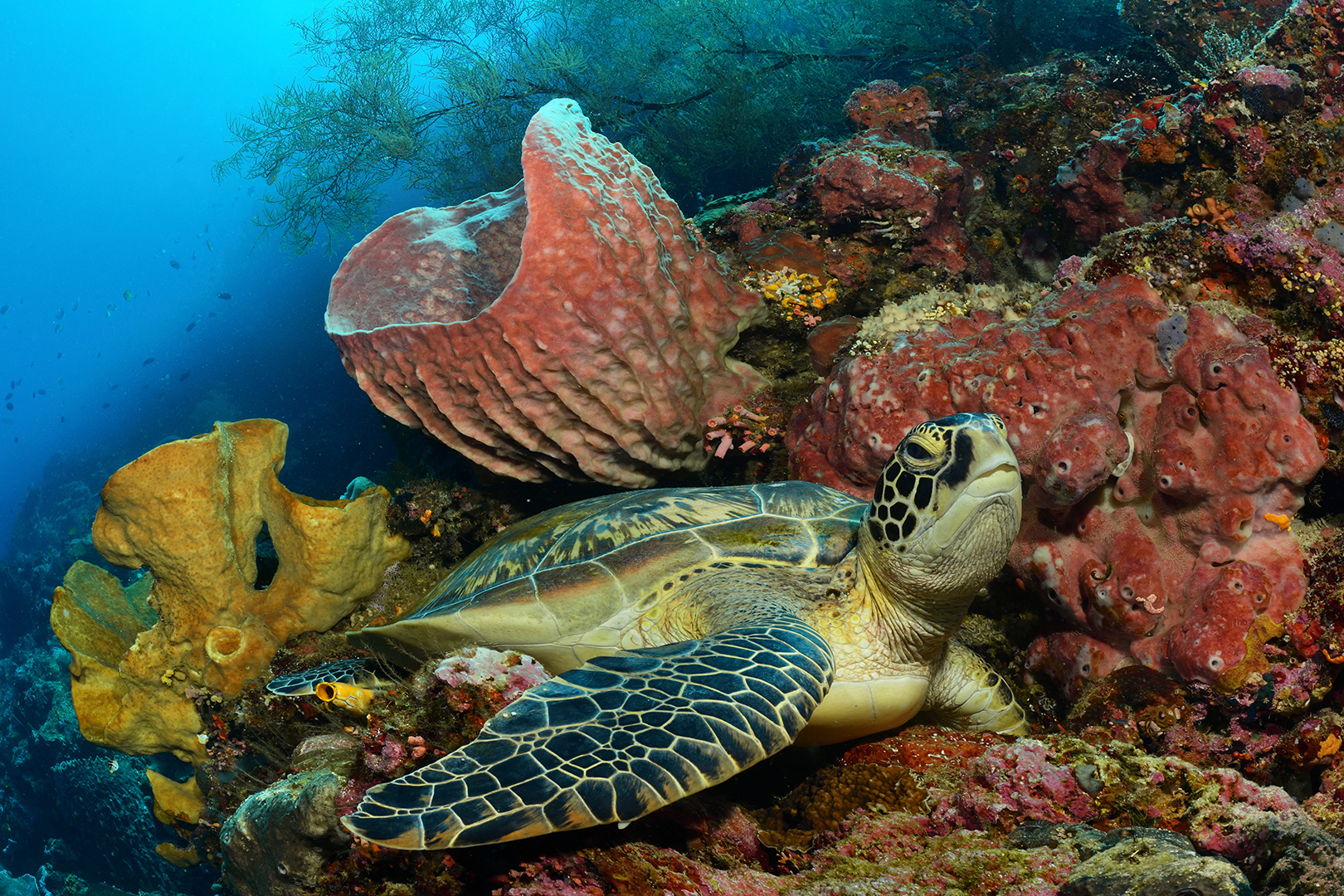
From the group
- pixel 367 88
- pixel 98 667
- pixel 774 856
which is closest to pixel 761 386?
pixel 774 856

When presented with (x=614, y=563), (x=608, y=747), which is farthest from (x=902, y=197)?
(x=608, y=747)

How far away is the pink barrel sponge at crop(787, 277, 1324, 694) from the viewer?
7.00ft

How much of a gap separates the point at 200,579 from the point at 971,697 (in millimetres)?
3837

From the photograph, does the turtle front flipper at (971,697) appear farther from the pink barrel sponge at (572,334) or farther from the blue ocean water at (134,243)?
the blue ocean water at (134,243)

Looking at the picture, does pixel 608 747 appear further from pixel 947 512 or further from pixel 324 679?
pixel 324 679

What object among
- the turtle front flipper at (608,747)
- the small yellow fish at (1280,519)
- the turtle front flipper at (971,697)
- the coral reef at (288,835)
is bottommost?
the turtle front flipper at (971,697)

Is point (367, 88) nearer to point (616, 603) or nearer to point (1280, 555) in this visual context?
point (616, 603)

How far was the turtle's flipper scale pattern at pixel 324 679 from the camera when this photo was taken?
2645 mm

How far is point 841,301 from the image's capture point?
4.05 meters

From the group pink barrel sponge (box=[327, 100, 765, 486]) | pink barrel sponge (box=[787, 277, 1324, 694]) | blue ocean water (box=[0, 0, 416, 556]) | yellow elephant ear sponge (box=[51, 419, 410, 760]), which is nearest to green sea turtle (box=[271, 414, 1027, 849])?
pink barrel sponge (box=[787, 277, 1324, 694])

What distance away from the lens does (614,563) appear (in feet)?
7.75

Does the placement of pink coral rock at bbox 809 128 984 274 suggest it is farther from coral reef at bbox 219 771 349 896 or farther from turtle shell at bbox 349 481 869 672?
coral reef at bbox 219 771 349 896

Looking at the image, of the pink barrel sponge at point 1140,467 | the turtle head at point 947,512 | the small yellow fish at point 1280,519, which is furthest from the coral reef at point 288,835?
the small yellow fish at point 1280,519

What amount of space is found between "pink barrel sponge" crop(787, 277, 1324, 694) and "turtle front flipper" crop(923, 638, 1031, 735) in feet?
0.76
